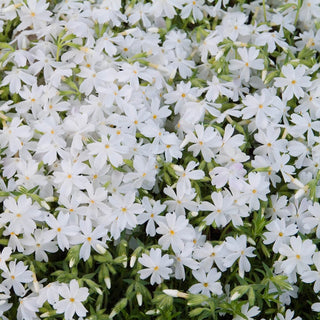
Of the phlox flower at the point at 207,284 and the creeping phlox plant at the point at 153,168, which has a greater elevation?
the creeping phlox plant at the point at 153,168

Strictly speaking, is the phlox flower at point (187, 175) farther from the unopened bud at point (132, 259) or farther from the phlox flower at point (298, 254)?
the phlox flower at point (298, 254)

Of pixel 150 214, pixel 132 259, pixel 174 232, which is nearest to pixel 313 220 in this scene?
pixel 174 232

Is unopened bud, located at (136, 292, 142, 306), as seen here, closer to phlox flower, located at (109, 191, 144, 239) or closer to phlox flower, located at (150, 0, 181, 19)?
phlox flower, located at (109, 191, 144, 239)

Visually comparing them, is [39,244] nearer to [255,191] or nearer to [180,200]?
[180,200]

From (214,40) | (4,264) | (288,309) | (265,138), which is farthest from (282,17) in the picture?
(4,264)

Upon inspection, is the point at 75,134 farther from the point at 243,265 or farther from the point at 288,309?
the point at 288,309

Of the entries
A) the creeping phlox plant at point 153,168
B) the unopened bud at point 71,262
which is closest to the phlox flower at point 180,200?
the creeping phlox plant at point 153,168
